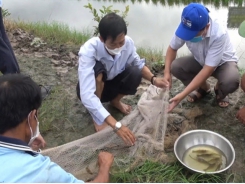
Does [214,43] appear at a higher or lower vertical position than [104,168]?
higher

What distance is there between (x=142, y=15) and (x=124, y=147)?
6.80m

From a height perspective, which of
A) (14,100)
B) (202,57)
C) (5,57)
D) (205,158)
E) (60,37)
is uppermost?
(14,100)

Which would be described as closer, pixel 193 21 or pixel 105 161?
pixel 105 161

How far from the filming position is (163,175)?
7.54 ft

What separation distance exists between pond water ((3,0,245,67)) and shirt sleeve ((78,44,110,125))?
3476 millimetres

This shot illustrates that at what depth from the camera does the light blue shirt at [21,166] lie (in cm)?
126

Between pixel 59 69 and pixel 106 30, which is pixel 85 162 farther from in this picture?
pixel 59 69

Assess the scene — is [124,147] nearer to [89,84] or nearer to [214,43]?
[89,84]

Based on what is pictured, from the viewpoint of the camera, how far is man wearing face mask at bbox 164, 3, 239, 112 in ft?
8.19

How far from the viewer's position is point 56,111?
3.11 meters

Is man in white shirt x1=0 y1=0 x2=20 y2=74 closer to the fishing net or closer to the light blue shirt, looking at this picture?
the fishing net

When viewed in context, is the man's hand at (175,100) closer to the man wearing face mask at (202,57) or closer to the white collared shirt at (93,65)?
the man wearing face mask at (202,57)

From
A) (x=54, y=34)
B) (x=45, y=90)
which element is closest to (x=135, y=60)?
(x=45, y=90)

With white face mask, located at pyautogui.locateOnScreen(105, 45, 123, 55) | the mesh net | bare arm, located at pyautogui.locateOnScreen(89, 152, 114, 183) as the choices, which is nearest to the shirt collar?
bare arm, located at pyautogui.locateOnScreen(89, 152, 114, 183)
